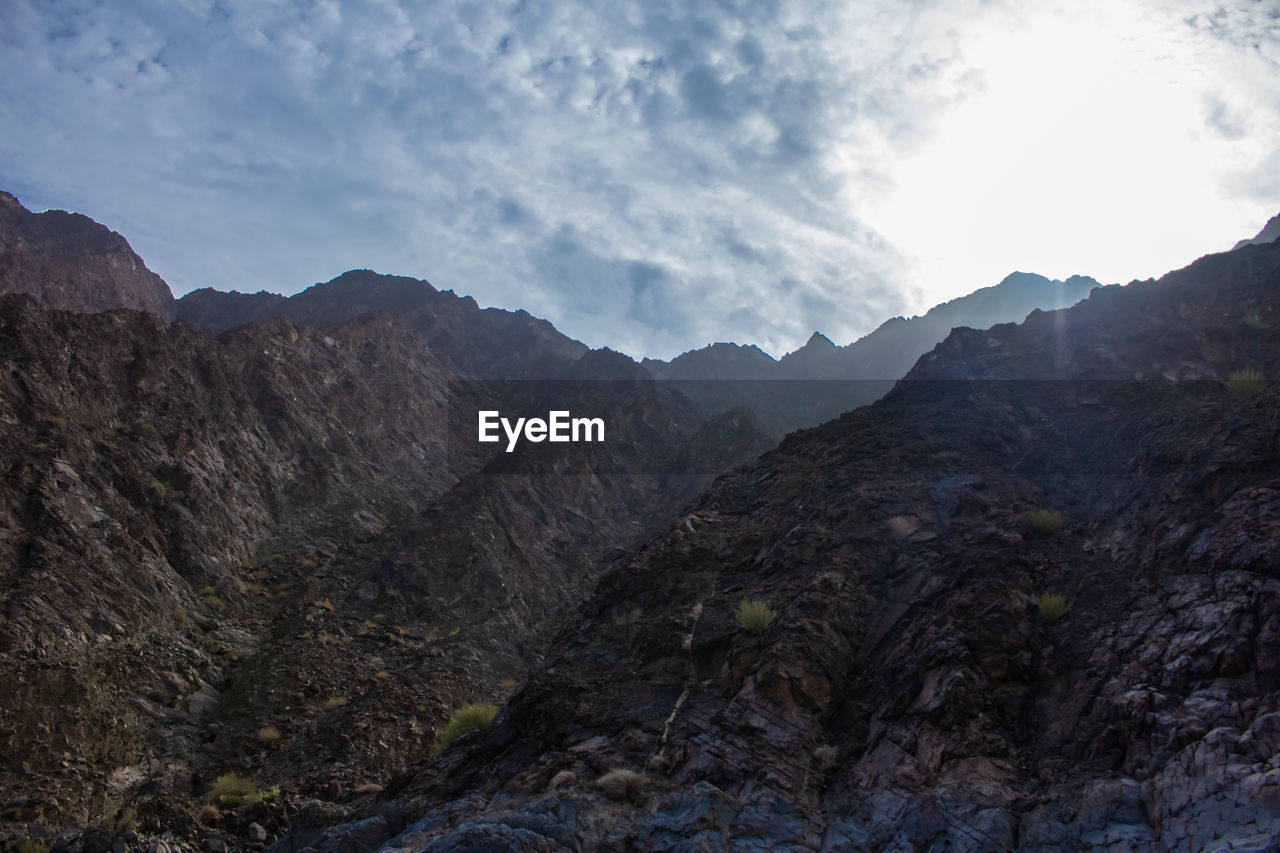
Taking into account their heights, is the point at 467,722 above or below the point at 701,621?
below

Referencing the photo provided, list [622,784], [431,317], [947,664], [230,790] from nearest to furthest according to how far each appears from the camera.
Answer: [622,784] → [947,664] → [230,790] → [431,317]

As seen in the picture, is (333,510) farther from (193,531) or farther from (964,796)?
(964,796)

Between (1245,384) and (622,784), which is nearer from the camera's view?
(622,784)

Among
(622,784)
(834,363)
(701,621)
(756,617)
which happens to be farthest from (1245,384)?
(834,363)

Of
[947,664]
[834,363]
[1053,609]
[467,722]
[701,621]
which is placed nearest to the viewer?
[947,664]

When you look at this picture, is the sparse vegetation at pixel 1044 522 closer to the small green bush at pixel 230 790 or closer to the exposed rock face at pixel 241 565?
the exposed rock face at pixel 241 565

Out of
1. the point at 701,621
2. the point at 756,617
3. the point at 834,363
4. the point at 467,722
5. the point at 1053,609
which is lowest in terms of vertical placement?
the point at 467,722

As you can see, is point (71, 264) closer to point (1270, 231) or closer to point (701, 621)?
point (701, 621)

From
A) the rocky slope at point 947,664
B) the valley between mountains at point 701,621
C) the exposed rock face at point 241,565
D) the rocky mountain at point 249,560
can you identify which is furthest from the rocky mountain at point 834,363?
the rocky slope at point 947,664
